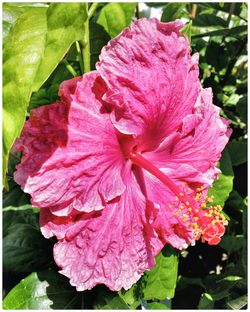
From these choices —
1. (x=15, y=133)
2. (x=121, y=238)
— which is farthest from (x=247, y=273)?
(x=15, y=133)

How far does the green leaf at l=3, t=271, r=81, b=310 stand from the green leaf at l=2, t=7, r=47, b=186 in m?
0.51

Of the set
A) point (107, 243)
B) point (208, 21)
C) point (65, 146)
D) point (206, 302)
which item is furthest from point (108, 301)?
point (208, 21)

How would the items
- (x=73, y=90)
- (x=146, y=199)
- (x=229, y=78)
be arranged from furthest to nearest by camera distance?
(x=229, y=78), (x=146, y=199), (x=73, y=90)

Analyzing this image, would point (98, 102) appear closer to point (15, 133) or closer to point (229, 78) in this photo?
point (15, 133)

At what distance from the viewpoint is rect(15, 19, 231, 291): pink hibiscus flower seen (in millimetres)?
901

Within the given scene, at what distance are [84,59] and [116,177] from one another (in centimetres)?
23

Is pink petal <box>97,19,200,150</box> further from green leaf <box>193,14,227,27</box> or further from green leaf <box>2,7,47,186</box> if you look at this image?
green leaf <box>193,14,227,27</box>

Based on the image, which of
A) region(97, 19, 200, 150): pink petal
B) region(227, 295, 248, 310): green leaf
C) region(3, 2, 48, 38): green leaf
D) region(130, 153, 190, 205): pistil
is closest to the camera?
region(3, 2, 48, 38): green leaf

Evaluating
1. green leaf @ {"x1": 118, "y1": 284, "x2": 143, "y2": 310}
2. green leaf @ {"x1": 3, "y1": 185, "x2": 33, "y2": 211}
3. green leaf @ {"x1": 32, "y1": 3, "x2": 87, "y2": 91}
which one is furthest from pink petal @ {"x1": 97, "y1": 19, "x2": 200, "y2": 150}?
green leaf @ {"x1": 3, "y1": 185, "x2": 33, "y2": 211}

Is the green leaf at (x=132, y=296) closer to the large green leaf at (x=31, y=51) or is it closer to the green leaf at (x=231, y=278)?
the green leaf at (x=231, y=278)

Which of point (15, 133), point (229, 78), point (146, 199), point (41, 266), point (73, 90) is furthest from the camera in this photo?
point (229, 78)

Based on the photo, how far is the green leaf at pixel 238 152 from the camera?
1402 millimetres

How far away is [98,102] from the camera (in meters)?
0.91

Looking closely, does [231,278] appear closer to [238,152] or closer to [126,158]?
[238,152]
